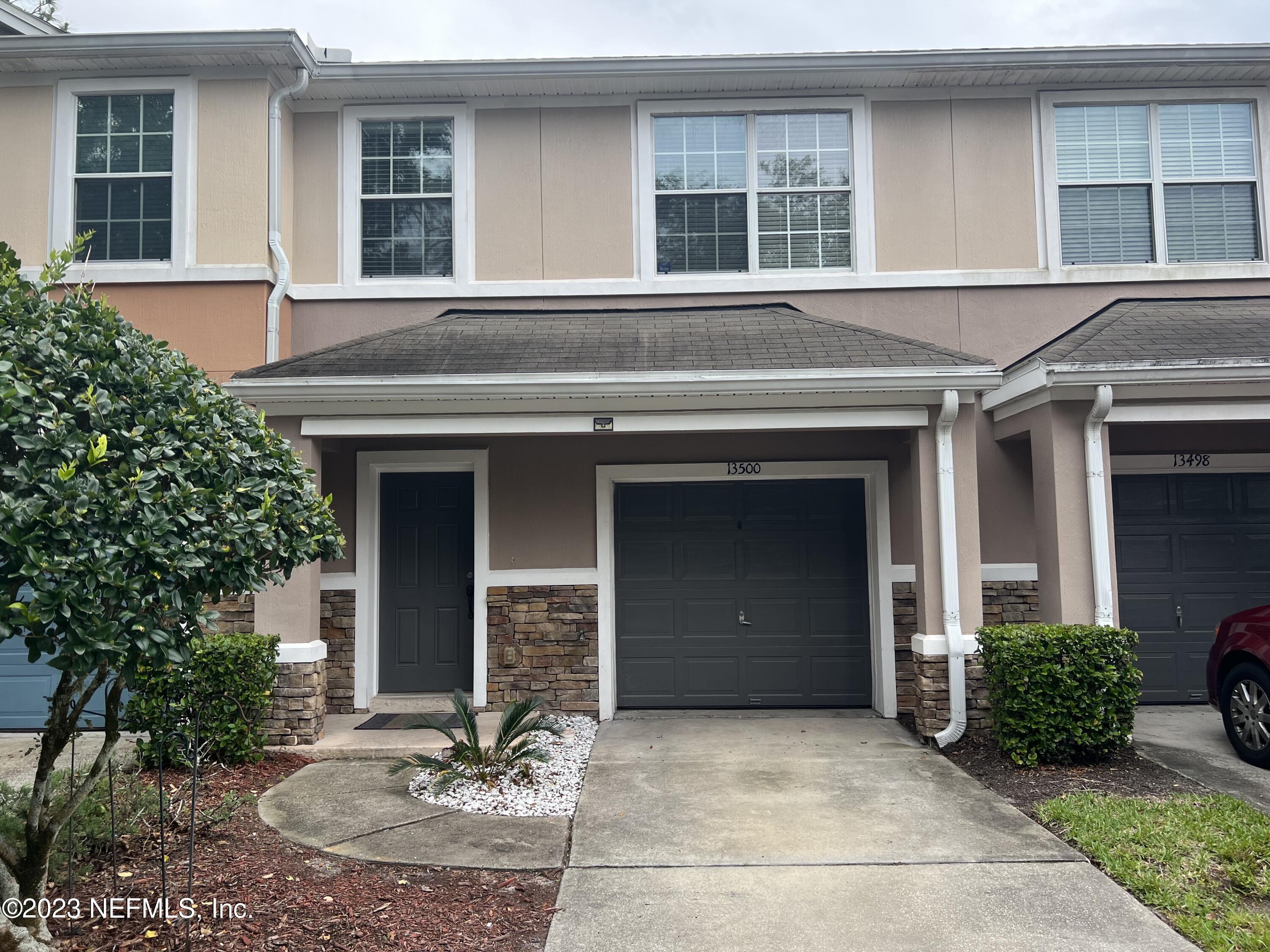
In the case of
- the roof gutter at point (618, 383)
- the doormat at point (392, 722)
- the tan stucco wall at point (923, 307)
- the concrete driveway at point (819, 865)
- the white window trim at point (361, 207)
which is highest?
the white window trim at point (361, 207)

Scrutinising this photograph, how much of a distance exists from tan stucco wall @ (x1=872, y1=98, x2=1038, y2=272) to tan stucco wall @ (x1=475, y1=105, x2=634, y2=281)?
2682 mm

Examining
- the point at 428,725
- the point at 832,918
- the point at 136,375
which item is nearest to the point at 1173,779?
the point at 832,918

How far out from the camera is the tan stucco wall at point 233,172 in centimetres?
827

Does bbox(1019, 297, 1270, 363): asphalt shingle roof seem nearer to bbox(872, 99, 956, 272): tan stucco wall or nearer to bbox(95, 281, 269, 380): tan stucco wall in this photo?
bbox(872, 99, 956, 272): tan stucco wall

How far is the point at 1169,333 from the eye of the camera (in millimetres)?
7574

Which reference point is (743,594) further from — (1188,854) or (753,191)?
(1188,854)

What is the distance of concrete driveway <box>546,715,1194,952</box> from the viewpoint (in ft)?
12.3

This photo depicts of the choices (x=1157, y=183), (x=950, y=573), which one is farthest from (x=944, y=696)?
(x=1157, y=183)

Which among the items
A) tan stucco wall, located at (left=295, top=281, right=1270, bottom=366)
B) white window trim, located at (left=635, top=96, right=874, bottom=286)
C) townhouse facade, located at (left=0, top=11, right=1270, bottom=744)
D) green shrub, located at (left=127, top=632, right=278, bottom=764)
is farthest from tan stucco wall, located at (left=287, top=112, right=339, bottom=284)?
green shrub, located at (left=127, top=632, right=278, bottom=764)

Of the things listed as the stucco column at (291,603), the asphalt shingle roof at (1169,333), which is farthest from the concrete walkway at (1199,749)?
the stucco column at (291,603)

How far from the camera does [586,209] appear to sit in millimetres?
8758

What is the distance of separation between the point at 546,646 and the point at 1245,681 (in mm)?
5646

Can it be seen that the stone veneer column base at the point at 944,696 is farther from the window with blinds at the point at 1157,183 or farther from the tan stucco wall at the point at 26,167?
the tan stucco wall at the point at 26,167

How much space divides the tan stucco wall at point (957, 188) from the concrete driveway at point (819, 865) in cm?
496
